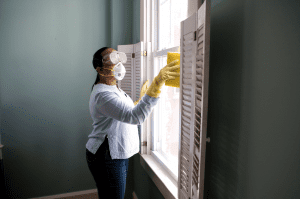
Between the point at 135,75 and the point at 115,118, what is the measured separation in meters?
0.90

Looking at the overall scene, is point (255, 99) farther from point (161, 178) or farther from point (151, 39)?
point (151, 39)

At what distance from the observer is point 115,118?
131cm

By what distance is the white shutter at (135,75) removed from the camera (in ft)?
6.56

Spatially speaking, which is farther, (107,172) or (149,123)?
(149,123)

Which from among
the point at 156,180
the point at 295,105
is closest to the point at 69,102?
the point at 156,180

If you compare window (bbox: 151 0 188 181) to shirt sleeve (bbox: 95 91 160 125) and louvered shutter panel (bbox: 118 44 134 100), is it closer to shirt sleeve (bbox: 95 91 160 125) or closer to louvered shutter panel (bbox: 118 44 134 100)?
louvered shutter panel (bbox: 118 44 134 100)

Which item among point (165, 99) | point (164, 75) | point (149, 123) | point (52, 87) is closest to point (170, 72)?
point (164, 75)

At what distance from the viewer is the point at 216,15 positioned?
3.22ft

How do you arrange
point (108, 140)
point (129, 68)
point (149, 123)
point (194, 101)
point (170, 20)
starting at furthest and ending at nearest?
point (129, 68), point (149, 123), point (170, 20), point (108, 140), point (194, 101)

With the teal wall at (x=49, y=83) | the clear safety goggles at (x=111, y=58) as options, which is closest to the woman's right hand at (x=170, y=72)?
the clear safety goggles at (x=111, y=58)

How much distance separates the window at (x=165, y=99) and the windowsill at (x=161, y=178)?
0.04 meters

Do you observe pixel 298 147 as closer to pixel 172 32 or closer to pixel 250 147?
pixel 250 147

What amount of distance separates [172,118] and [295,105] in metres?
1.32

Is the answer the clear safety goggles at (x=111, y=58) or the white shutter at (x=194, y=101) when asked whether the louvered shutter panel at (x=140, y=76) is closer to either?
the clear safety goggles at (x=111, y=58)
